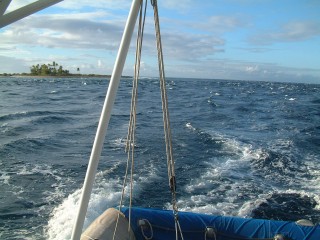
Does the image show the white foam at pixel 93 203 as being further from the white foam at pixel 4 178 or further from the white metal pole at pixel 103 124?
the white metal pole at pixel 103 124

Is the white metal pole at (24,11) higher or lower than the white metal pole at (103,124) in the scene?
higher

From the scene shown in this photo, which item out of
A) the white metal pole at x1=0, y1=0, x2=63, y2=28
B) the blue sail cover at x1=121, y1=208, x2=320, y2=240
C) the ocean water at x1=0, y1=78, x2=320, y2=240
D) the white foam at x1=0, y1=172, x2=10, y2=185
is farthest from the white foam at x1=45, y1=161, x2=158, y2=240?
the white metal pole at x1=0, y1=0, x2=63, y2=28

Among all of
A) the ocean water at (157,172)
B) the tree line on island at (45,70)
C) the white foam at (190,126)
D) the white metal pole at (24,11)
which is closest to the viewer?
the white metal pole at (24,11)

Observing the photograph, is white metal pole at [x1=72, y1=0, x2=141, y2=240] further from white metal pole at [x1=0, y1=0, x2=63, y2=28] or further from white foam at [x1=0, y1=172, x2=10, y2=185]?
white foam at [x1=0, y1=172, x2=10, y2=185]

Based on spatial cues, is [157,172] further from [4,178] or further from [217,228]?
[217,228]

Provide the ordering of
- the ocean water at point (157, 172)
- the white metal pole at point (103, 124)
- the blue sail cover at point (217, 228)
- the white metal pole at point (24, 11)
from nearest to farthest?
the white metal pole at point (24, 11) → the white metal pole at point (103, 124) → the blue sail cover at point (217, 228) → the ocean water at point (157, 172)

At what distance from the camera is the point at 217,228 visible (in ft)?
17.5

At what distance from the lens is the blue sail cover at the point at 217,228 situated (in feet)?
17.0

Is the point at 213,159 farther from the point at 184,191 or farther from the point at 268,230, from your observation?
the point at 268,230

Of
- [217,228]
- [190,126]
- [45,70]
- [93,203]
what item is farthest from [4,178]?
[45,70]

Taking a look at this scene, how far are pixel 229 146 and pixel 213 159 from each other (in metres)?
2.78

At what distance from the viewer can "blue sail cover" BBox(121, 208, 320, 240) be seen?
518 centimetres

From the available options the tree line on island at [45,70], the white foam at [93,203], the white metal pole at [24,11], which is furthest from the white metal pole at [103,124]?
the tree line on island at [45,70]

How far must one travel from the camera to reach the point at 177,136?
1794 cm
